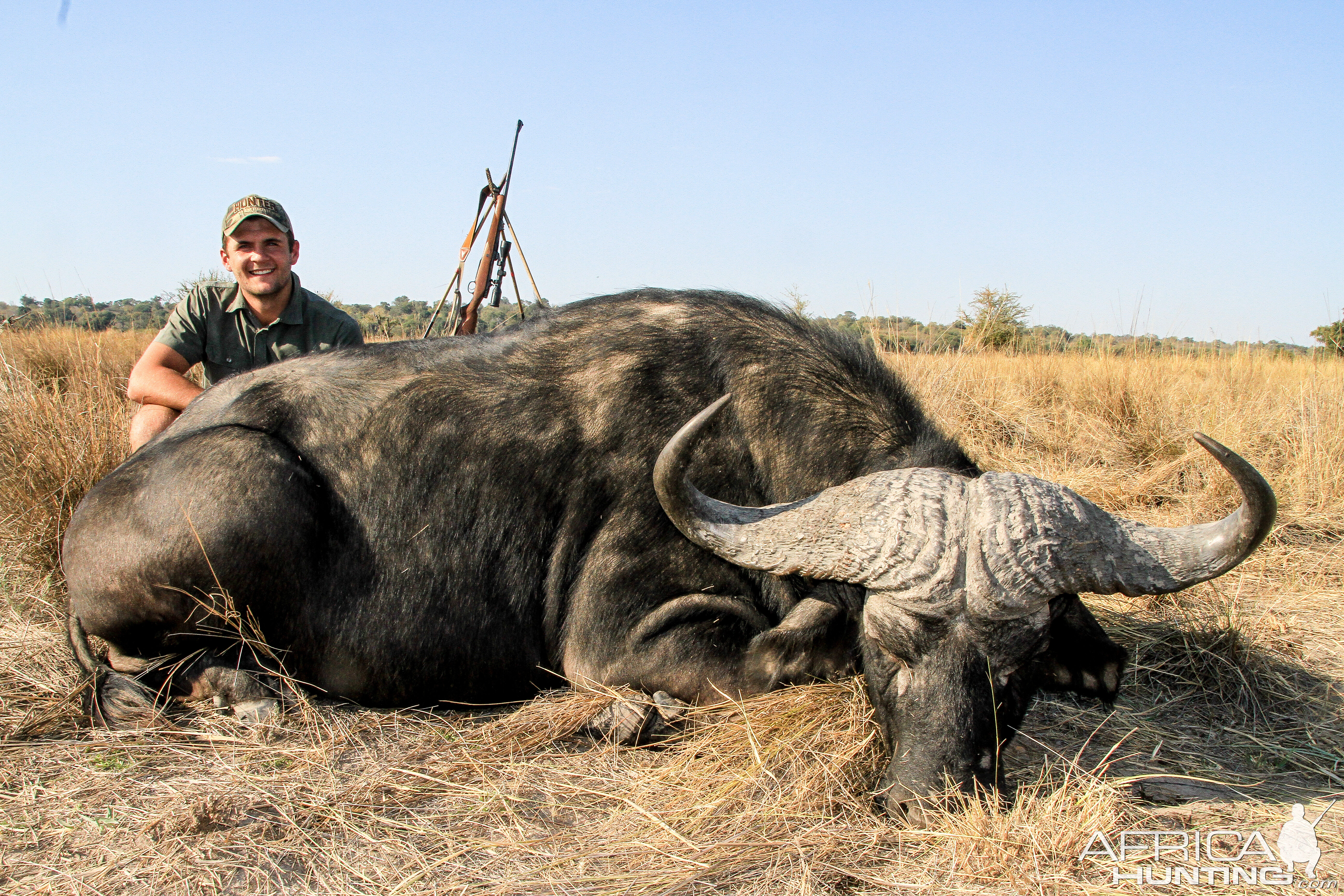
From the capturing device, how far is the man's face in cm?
555

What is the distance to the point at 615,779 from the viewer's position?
3.06m

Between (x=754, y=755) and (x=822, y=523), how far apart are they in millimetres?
819

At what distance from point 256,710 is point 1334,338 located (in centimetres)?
1654

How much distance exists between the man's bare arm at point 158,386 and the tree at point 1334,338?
14.5 metres

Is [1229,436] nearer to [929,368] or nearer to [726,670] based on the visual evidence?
[929,368]

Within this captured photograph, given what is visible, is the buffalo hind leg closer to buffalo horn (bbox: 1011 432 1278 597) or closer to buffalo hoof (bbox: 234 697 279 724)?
buffalo hoof (bbox: 234 697 279 724)

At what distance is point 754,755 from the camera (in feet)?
9.77

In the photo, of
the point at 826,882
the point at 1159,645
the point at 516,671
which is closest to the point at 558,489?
the point at 516,671

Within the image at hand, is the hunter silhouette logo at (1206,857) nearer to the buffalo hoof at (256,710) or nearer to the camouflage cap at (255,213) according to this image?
the buffalo hoof at (256,710)

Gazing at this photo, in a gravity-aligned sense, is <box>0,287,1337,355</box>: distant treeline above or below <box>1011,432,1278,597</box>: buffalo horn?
above

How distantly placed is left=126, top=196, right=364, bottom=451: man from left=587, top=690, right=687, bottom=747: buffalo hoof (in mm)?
3186

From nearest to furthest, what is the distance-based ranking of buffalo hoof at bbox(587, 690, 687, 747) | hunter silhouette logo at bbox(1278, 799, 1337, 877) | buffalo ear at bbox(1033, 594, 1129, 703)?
hunter silhouette logo at bbox(1278, 799, 1337, 877)
buffalo ear at bbox(1033, 594, 1129, 703)
buffalo hoof at bbox(587, 690, 687, 747)

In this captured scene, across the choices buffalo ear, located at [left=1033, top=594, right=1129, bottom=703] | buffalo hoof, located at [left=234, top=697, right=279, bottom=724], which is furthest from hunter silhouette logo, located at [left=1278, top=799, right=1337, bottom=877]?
buffalo hoof, located at [left=234, top=697, right=279, bottom=724]

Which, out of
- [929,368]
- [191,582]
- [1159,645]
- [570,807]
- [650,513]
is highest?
[929,368]
